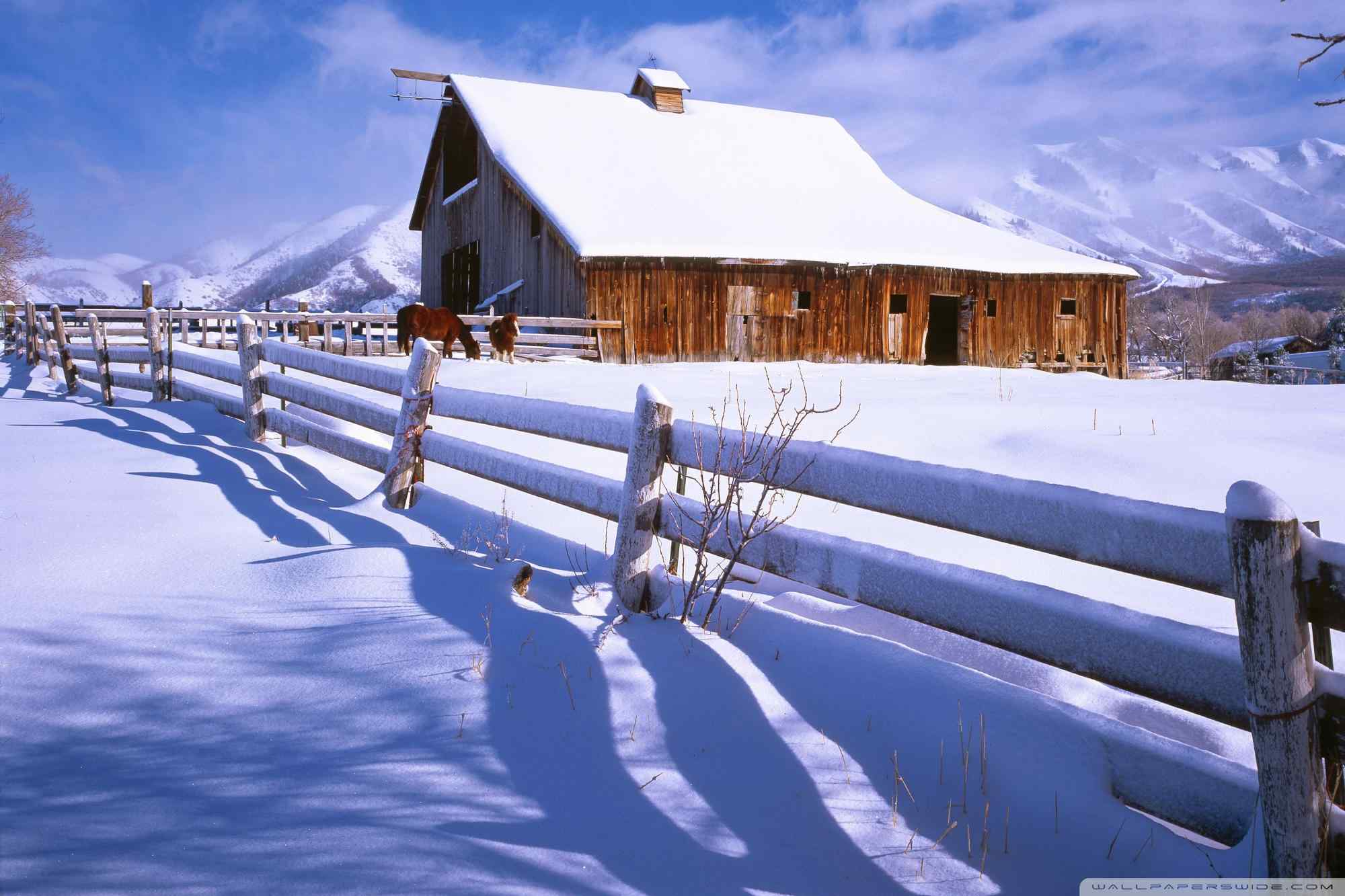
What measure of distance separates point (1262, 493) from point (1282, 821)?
29.2 inches

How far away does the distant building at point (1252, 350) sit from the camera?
4691 cm

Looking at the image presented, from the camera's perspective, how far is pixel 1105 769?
2727mm

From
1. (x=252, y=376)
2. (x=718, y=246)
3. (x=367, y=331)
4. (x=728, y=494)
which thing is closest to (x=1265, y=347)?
(x=718, y=246)

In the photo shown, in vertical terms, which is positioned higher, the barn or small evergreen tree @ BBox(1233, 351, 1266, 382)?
the barn

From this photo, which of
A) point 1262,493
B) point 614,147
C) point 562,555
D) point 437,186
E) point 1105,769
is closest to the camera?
point 1262,493

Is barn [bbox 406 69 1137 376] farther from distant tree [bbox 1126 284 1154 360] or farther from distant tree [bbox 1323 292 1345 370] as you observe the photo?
distant tree [bbox 1126 284 1154 360]

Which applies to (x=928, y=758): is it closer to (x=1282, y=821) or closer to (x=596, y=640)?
(x=1282, y=821)

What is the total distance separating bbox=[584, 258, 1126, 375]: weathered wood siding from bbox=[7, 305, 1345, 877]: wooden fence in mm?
15536

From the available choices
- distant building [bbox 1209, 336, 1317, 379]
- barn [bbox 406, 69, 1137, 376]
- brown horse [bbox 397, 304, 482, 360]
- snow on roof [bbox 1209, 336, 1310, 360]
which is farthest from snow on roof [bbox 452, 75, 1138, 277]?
snow on roof [bbox 1209, 336, 1310, 360]

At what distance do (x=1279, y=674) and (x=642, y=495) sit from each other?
2.34 m

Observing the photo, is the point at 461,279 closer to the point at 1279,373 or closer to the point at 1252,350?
the point at 1279,373

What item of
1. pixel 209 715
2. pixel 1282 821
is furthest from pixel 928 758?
pixel 209 715

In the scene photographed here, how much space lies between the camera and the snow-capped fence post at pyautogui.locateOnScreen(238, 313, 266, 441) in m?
8.20

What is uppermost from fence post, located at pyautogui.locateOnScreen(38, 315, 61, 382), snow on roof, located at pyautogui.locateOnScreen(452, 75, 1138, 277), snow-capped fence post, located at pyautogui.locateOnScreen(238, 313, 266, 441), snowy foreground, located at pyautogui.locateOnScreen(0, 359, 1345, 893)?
snow on roof, located at pyautogui.locateOnScreen(452, 75, 1138, 277)
